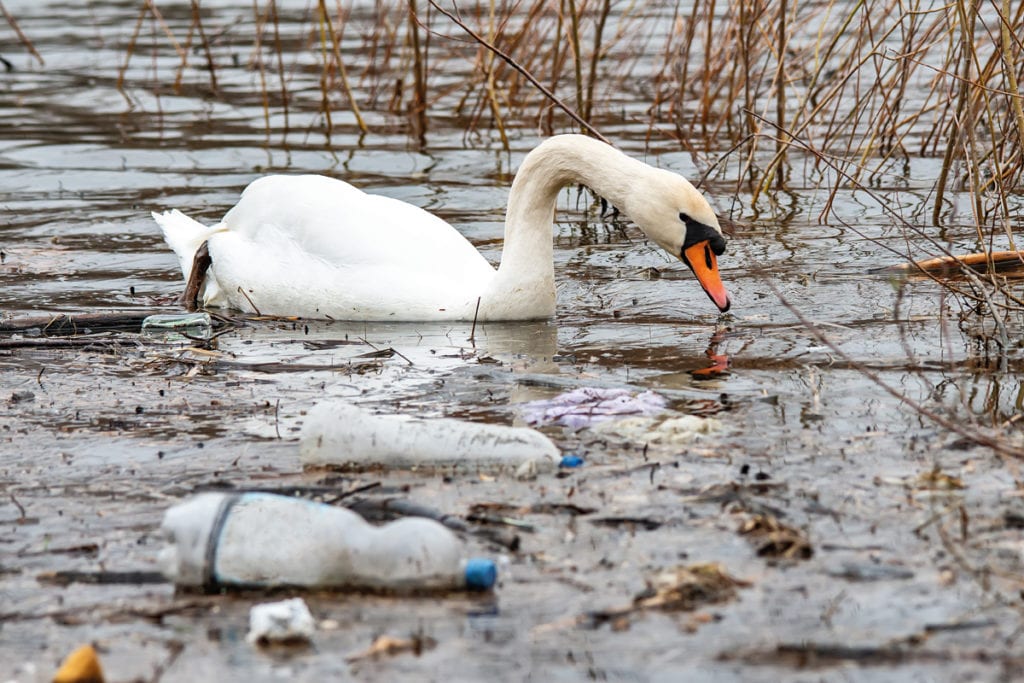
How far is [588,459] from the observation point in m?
4.36

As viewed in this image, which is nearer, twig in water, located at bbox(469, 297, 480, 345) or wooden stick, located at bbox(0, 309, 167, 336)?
twig in water, located at bbox(469, 297, 480, 345)

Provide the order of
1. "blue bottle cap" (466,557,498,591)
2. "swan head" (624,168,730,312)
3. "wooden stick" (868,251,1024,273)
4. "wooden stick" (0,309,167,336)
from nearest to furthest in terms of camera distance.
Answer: "blue bottle cap" (466,557,498,591), "swan head" (624,168,730,312), "wooden stick" (0,309,167,336), "wooden stick" (868,251,1024,273)


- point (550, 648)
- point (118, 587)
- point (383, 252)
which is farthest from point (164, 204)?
point (550, 648)

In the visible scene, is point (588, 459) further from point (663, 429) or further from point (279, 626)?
point (279, 626)

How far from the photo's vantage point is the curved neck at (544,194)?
6.36 metres

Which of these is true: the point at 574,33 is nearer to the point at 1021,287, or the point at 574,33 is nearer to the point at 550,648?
the point at 1021,287

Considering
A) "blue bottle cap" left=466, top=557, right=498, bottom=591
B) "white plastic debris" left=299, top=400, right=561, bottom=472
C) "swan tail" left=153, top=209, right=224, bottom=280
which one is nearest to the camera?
"blue bottle cap" left=466, top=557, right=498, bottom=591

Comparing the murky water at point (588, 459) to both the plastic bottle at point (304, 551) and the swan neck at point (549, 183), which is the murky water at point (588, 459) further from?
the swan neck at point (549, 183)

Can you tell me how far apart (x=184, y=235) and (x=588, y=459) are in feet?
13.6

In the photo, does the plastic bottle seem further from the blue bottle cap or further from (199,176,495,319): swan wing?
(199,176,495,319): swan wing

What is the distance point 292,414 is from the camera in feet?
16.4

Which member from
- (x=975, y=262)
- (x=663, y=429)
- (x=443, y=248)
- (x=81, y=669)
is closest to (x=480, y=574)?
(x=81, y=669)

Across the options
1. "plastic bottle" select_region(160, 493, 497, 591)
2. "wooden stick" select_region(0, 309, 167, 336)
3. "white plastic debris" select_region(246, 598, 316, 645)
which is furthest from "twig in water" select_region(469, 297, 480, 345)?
"white plastic debris" select_region(246, 598, 316, 645)

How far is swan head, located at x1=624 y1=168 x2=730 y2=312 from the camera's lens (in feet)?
19.8
